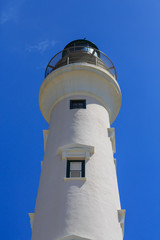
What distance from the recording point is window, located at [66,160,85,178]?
1355cm

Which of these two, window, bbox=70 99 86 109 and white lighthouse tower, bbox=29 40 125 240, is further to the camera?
window, bbox=70 99 86 109

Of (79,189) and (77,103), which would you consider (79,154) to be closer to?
(79,189)

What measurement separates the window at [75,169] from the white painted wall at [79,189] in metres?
0.19

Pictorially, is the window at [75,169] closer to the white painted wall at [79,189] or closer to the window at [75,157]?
the window at [75,157]

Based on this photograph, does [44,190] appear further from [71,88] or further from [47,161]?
[71,88]

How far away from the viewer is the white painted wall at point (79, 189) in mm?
11688

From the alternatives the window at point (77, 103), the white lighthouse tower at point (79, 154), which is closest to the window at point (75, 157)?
the white lighthouse tower at point (79, 154)

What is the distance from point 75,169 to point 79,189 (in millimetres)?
1193

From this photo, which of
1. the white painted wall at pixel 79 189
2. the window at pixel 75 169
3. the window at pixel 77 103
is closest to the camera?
the white painted wall at pixel 79 189

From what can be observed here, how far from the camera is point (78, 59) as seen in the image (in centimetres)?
1962

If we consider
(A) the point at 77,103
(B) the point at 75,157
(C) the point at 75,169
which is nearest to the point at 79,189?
(C) the point at 75,169

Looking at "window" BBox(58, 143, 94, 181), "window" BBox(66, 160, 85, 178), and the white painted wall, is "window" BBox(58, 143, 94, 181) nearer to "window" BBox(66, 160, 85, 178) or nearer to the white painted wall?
"window" BBox(66, 160, 85, 178)

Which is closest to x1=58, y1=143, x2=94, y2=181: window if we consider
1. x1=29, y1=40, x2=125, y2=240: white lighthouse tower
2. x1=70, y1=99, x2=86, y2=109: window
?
x1=29, y1=40, x2=125, y2=240: white lighthouse tower

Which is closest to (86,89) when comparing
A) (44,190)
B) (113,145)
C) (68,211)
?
(113,145)
